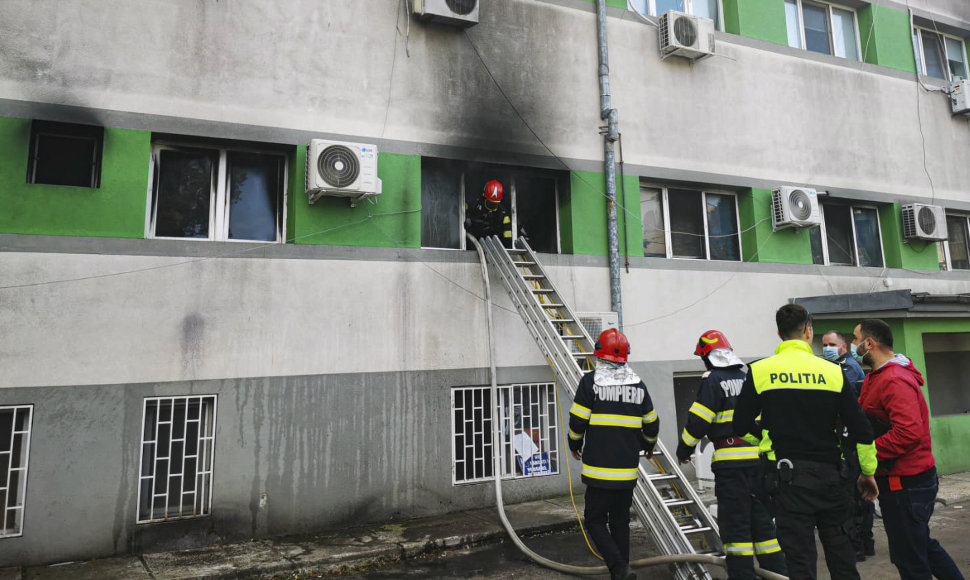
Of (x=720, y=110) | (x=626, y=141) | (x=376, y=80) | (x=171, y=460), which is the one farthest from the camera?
(x=720, y=110)

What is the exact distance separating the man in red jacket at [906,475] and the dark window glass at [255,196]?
657 centimetres

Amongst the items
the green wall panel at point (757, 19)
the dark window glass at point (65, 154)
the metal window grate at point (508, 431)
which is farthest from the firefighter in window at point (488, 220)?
the green wall panel at point (757, 19)

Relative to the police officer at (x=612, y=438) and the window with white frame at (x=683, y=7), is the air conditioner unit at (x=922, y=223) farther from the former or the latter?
the police officer at (x=612, y=438)

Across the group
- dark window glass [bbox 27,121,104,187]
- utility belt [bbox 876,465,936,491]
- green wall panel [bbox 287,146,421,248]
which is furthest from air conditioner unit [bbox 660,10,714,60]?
dark window glass [bbox 27,121,104,187]

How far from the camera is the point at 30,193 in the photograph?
636 cm

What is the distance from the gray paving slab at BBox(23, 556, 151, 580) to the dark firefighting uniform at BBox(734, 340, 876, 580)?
5393 millimetres

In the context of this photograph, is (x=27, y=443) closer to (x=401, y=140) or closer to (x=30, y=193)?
(x=30, y=193)

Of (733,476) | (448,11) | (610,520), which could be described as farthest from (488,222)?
(733,476)

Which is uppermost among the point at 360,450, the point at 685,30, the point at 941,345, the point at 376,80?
the point at 685,30

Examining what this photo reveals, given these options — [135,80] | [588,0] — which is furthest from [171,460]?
[588,0]

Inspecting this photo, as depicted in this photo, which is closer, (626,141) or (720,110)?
(626,141)

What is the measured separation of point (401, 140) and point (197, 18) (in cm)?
272

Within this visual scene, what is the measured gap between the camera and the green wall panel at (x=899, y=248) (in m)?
11.6

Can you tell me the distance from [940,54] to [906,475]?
42.0 feet
